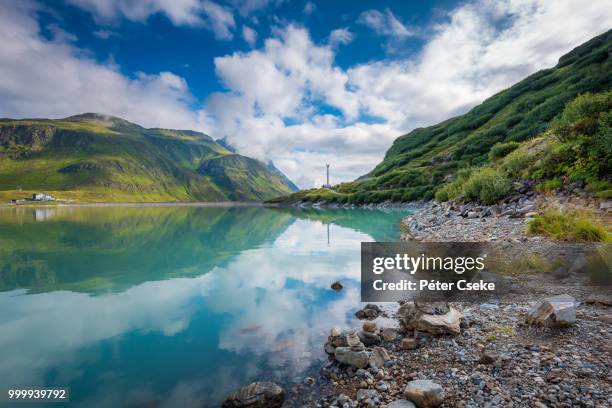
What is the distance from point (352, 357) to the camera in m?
8.56

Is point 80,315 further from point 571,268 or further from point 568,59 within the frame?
point 568,59

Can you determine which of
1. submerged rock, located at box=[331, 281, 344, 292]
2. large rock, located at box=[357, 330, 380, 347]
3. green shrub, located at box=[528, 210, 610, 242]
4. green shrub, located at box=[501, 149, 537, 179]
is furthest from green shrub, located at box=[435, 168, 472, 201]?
large rock, located at box=[357, 330, 380, 347]

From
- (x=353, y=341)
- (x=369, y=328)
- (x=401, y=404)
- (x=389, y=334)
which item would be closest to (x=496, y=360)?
A: (x=401, y=404)

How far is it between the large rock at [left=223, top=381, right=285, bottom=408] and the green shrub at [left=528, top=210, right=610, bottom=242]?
1419 cm

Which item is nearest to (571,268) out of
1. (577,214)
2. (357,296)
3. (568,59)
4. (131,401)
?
(577,214)

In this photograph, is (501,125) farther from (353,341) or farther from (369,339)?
(353,341)

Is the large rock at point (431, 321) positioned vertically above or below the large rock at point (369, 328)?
above

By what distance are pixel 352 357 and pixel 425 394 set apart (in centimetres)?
266

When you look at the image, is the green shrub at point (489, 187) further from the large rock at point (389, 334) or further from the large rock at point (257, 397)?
the large rock at point (257, 397)

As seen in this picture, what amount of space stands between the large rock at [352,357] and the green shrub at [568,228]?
38.3 ft

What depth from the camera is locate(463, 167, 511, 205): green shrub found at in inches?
1062

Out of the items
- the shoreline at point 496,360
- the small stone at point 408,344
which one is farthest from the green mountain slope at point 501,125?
the small stone at point 408,344

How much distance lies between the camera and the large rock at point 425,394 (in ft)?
20.0

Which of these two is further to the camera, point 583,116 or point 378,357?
point 583,116
